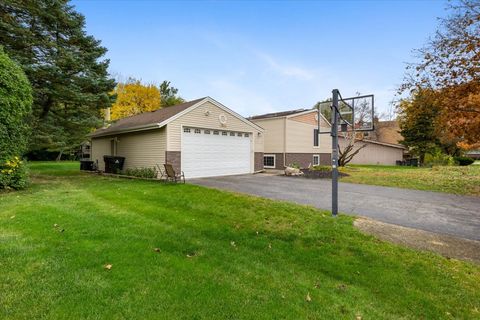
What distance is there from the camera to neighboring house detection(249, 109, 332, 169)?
776 inches

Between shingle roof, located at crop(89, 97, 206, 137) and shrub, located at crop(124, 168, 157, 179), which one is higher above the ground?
shingle roof, located at crop(89, 97, 206, 137)

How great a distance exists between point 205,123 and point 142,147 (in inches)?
140

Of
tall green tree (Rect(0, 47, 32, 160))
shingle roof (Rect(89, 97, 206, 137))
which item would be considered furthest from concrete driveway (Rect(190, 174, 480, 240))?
tall green tree (Rect(0, 47, 32, 160))

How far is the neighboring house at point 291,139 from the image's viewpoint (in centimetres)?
1972

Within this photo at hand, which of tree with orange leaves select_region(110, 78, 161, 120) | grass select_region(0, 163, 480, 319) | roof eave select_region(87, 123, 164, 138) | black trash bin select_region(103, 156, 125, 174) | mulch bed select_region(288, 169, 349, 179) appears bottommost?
grass select_region(0, 163, 480, 319)

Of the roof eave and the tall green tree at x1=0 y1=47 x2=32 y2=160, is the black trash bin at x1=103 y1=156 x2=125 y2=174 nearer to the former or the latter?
the roof eave

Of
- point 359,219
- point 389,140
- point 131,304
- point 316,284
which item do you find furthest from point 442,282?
point 389,140

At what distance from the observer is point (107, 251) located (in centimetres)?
385

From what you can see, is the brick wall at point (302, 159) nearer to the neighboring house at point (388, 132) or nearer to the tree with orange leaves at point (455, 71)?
the tree with orange leaves at point (455, 71)

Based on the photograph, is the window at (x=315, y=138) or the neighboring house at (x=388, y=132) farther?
the neighboring house at (x=388, y=132)

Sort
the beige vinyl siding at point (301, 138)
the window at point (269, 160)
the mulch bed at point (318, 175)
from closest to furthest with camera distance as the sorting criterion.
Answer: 1. the mulch bed at point (318, 175)
2. the beige vinyl siding at point (301, 138)
3. the window at point (269, 160)

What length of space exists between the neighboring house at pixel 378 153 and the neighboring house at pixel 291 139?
1007cm

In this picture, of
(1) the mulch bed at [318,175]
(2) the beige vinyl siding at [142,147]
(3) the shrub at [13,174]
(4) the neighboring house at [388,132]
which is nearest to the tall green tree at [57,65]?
(2) the beige vinyl siding at [142,147]

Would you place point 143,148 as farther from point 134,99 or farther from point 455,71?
point 134,99
